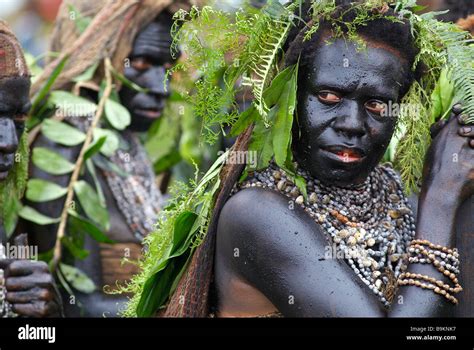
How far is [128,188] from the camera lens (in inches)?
261

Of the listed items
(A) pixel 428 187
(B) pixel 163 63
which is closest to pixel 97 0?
(B) pixel 163 63

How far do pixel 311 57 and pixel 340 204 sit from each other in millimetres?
491

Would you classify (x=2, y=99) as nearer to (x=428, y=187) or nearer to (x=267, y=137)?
(x=267, y=137)

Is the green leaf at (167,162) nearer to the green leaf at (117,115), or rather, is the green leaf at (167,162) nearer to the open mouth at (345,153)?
the green leaf at (117,115)

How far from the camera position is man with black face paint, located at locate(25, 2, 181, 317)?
6.31 meters

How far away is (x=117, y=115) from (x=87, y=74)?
0.29 m

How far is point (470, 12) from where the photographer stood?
510cm

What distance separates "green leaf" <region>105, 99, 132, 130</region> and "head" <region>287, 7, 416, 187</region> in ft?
9.90

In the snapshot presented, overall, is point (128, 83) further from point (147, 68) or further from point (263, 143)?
point (263, 143)

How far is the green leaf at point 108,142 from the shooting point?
658 cm

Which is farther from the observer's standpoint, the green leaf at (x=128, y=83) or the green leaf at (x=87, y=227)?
the green leaf at (x=128, y=83)

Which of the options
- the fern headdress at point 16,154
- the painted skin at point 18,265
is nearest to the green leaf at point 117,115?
the fern headdress at point 16,154

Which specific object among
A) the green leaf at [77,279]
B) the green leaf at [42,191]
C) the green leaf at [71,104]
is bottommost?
the green leaf at [77,279]

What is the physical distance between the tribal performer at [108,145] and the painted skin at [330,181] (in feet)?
7.68
